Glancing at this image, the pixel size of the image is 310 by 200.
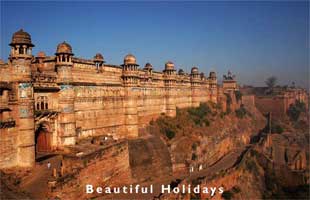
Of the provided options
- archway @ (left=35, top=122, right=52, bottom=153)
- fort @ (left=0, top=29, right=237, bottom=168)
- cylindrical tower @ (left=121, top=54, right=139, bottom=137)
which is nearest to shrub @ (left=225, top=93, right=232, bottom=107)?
fort @ (left=0, top=29, right=237, bottom=168)

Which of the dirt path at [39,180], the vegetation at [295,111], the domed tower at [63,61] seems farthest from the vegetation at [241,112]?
the dirt path at [39,180]

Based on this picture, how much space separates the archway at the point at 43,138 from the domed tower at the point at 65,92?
723mm

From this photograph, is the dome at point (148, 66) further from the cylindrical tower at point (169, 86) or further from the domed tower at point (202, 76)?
the domed tower at point (202, 76)

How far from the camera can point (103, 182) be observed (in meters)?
17.4

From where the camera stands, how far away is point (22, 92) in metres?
15.8

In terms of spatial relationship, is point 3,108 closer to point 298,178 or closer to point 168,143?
point 168,143

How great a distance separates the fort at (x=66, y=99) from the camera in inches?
611

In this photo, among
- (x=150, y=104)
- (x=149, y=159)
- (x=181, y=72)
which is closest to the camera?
(x=149, y=159)

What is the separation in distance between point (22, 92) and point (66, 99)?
3768 millimetres

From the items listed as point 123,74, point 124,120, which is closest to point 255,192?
point 124,120

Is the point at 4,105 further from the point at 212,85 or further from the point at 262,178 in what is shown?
the point at 212,85

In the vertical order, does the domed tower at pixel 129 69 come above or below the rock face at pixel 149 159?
above

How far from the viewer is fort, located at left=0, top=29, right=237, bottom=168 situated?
50.9ft

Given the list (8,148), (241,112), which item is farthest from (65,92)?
(241,112)
